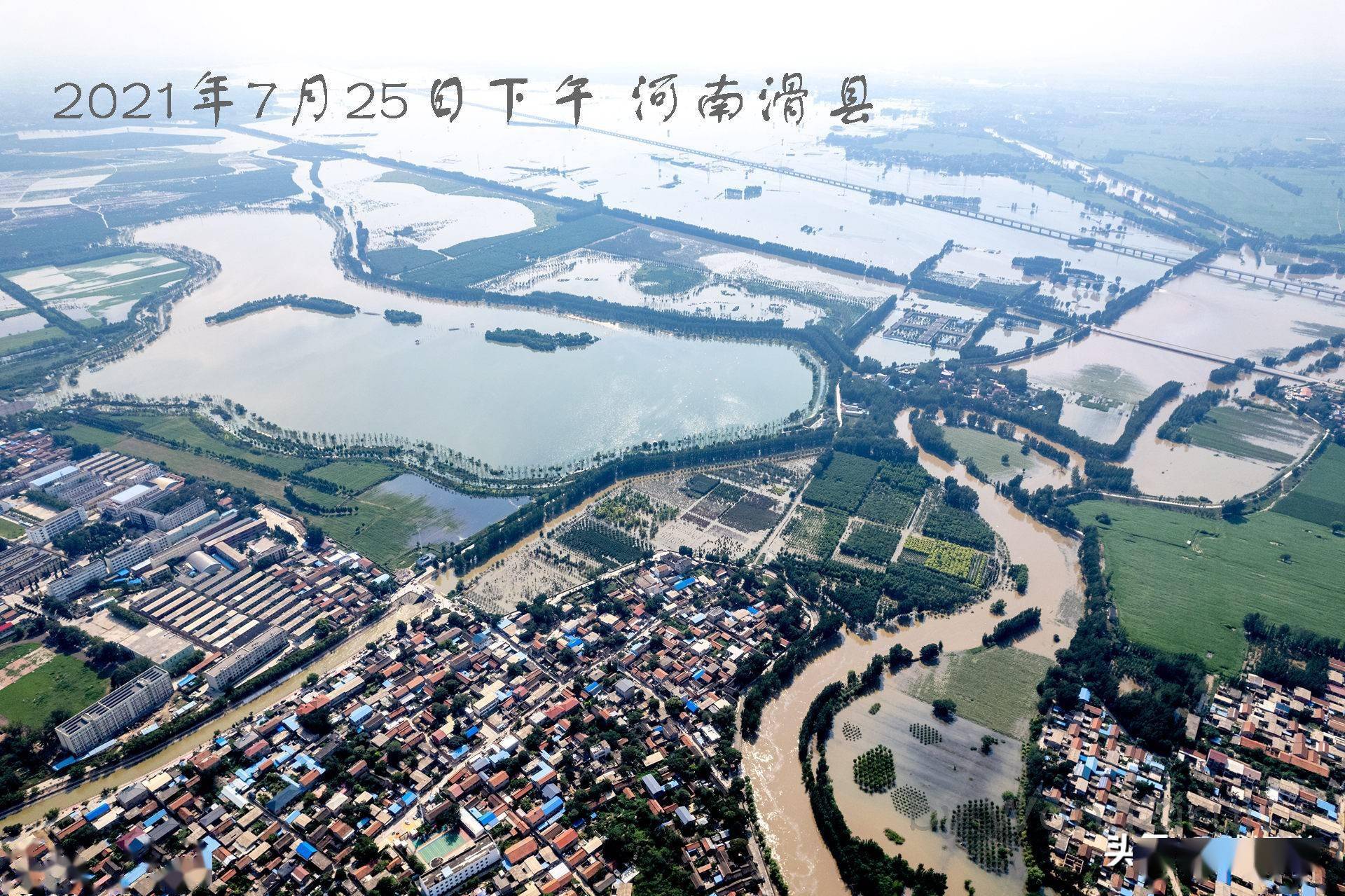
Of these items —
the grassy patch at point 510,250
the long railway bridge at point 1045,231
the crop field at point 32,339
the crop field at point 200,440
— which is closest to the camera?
the crop field at point 200,440

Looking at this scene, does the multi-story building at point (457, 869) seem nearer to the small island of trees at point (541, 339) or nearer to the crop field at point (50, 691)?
the crop field at point (50, 691)

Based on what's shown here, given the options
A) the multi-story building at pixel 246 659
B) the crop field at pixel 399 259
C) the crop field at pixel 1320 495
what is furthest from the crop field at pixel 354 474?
the crop field at pixel 1320 495

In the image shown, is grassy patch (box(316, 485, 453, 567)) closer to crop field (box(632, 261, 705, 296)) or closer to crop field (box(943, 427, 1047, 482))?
crop field (box(943, 427, 1047, 482))

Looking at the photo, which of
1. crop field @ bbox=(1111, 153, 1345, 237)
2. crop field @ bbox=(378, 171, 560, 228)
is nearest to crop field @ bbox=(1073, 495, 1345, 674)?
crop field @ bbox=(1111, 153, 1345, 237)

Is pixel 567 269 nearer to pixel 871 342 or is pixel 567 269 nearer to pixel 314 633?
pixel 871 342

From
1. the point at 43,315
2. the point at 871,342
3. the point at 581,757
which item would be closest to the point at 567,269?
the point at 871,342

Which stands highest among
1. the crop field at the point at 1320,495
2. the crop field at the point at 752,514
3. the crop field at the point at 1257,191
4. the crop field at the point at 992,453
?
the crop field at the point at 1257,191
